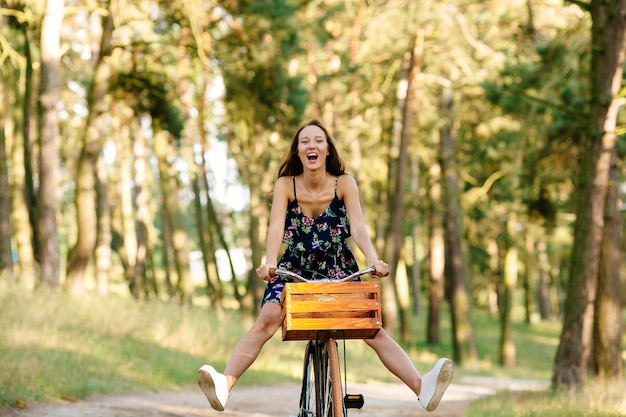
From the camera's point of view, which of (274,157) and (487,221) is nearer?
(274,157)

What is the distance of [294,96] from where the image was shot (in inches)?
930

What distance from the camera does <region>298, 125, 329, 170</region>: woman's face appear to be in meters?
5.96

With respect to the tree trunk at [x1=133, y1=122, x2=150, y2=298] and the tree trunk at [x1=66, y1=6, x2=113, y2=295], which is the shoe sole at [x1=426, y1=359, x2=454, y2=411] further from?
the tree trunk at [x1=133, y1=122, x2=150, y2=298]

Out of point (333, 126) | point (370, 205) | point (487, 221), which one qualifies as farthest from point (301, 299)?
point (487, 221)

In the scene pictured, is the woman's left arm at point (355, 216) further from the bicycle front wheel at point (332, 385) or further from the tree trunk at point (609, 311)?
the tree trunk at point (609, 311)

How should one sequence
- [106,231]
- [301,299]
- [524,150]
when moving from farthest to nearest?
[106,231] → [524,150] → [301,299]

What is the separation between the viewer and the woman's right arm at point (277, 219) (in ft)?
19.3

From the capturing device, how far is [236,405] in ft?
34.8

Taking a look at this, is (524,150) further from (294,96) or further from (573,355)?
(573,355)

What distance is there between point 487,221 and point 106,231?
15.1 meters

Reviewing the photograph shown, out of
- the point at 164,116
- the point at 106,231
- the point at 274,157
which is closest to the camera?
the point at 164,116

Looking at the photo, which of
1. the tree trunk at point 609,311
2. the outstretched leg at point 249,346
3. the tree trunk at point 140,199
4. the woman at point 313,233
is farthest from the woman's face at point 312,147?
the tree trunk at point 140,199

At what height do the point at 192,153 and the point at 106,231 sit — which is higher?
the point at 192,153

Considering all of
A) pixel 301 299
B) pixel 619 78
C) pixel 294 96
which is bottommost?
pixel 301 299
